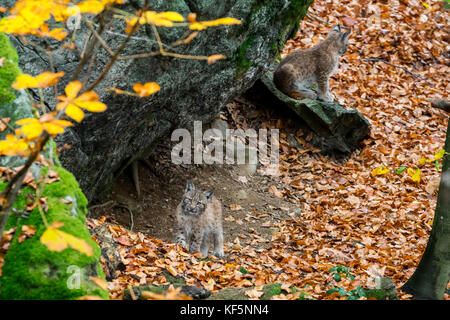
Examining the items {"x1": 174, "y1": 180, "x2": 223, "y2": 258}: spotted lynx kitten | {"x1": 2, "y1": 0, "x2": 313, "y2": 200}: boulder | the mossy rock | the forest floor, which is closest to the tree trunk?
the forest floor

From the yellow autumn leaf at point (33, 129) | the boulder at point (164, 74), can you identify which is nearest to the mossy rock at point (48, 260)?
the yellow autumn leaf at point (33, 129)

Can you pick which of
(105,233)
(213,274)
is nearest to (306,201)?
(213,274)

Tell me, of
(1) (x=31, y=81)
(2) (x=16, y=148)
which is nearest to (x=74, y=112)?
(1) (x=31, y=81)

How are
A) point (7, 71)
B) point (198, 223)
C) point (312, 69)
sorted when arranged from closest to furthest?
point (7, 71) < point (198, 223) < point (312, 69)

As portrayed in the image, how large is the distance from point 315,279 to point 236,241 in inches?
88.2

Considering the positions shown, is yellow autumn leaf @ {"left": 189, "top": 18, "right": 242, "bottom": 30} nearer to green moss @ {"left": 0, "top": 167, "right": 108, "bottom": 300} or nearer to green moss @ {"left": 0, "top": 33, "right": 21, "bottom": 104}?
green moss @ {"left": 0, "top": 167, "right": 108, "bottom": 300}

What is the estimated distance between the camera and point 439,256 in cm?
538

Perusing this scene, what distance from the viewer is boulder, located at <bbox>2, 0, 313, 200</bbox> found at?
19.1 feet

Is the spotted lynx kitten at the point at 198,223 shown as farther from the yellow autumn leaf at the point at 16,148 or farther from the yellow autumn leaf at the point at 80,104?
the yellow autumn leaf at the point at 80,104

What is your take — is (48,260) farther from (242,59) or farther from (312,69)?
(312,69)

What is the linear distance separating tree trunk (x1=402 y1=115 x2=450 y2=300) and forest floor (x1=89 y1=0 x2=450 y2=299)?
30 cm

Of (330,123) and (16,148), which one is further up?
(330,123)

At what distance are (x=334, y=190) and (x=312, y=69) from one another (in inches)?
117
